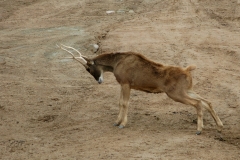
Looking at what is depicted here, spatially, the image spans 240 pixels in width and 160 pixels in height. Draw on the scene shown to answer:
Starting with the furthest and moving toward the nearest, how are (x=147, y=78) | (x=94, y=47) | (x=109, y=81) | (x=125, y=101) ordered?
(x=94, y=47), (x=109, y=81), (x=125, y=101), (x=147, y=78)

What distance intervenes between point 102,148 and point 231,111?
371cm

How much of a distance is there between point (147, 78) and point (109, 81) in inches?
129

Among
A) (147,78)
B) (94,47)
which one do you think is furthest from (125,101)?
(94,47)

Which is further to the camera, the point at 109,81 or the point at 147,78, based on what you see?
the point at 109,81

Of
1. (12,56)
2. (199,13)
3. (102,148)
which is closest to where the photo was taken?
(102,148)

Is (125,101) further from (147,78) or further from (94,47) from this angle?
(94,47)

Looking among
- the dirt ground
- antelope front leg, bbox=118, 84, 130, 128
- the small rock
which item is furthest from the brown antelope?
the small rock

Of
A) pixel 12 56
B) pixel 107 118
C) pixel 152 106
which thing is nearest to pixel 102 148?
pixel 107 118

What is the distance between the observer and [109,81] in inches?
575

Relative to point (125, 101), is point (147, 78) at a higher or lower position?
higher

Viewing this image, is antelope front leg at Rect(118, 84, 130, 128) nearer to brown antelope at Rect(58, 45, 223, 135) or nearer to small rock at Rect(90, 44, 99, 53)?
brown antelope at Rect(58, 45, 223, 135)

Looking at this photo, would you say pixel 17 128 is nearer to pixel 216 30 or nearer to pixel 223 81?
pixel 223 81

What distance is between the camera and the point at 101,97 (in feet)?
44.4

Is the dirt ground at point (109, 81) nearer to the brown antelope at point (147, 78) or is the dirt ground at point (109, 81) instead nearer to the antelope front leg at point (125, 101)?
the antelope front leg at point (125, 101)
